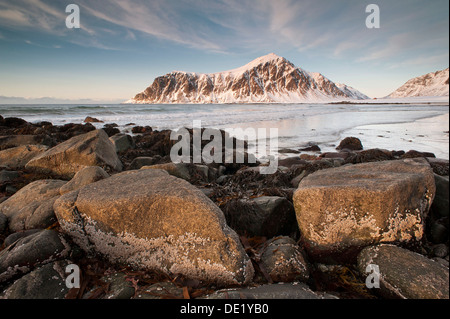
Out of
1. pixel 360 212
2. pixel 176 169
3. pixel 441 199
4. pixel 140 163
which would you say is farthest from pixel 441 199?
pixel 140 163

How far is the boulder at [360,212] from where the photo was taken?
181 cm

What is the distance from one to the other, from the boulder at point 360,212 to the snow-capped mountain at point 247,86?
138923mm

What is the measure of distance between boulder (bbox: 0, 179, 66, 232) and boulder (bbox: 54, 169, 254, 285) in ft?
1.21

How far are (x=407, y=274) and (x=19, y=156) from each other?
21.6 feet

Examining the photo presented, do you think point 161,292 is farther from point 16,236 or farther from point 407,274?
point 407,274

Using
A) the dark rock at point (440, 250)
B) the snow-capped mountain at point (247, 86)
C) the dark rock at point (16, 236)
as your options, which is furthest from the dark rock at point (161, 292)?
the snow-capped mountain at point (247, 86)

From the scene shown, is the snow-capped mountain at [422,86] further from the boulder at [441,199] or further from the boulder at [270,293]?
the boulder at [270,293]

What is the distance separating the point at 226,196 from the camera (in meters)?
3.04

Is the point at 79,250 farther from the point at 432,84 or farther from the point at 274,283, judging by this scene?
the point at 432,84

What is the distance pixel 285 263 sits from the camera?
1.82 meters

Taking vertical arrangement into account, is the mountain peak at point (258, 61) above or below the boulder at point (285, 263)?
above

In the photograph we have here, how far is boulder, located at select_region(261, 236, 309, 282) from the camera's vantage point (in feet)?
5.85

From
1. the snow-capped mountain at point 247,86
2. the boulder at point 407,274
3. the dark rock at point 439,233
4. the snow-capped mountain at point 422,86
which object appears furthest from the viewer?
the snow-capped mountain at point 247,86

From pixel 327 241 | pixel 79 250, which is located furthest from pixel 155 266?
pixel 327 241
